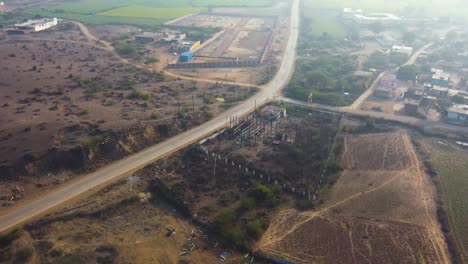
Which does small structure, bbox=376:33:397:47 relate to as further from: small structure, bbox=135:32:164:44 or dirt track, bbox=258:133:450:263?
dirt track, bbox=258:133:450:263

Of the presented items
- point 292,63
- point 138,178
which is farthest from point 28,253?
point 292,63

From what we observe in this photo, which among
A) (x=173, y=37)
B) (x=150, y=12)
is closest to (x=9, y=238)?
(x=173, y=37)

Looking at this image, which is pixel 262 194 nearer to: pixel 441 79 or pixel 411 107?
pixel 411 107

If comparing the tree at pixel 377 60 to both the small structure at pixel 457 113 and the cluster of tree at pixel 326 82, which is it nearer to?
the cluster of tree at pixel 326 82

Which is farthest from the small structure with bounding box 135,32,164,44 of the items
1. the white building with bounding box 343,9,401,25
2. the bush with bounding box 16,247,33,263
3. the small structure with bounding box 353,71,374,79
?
the bush with bounding box 16,247,33,263

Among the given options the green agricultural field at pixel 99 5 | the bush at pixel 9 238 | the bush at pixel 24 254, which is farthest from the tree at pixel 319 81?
the green agricultural field at pixel 99 5

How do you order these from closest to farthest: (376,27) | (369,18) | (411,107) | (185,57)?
(411,107)
(185,57)
(376,27)
(369,18)

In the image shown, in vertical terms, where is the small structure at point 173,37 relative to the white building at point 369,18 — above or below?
below
